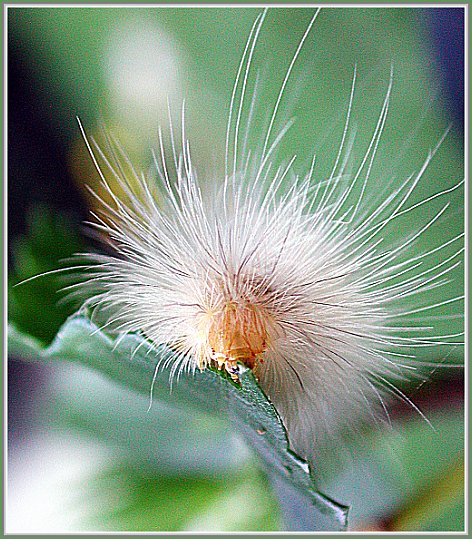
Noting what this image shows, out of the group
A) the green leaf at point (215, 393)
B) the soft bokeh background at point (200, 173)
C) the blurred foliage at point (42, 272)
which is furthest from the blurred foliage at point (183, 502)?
the blurred foliage at point (42, 272)

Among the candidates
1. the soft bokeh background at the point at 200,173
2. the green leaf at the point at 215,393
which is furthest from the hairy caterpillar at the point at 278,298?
the soft bokeh background at the point at 200,173

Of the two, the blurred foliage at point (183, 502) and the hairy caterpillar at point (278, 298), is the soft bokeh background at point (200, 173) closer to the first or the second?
the blurred foliage at point (183, 502)

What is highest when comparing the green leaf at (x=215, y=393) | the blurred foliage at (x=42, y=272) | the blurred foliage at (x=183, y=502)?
the blurred foliage at (x=42, y=272)

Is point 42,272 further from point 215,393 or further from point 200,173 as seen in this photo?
point 215,393

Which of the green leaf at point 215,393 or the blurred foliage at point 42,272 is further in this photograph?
the blurred foliage at point 42,272

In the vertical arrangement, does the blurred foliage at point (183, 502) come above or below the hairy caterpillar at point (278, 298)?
below

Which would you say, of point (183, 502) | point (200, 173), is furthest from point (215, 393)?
point (200, 173)
